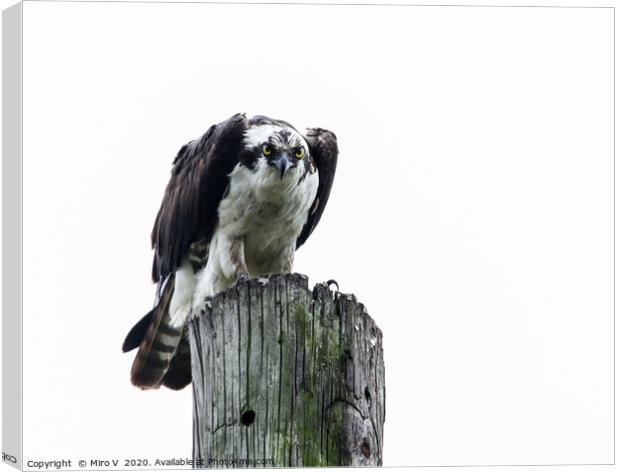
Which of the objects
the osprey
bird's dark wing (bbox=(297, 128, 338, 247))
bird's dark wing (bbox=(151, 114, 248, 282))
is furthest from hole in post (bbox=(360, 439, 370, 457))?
bird's dark wing (bbox=(297, 128, 338, 247))

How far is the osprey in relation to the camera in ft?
24.2

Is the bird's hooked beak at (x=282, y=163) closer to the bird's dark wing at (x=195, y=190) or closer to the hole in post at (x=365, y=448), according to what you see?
the bird's dark wing at (x=195, y=190)

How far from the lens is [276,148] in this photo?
727 cm

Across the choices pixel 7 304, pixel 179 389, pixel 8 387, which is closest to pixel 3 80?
pixel 7 304

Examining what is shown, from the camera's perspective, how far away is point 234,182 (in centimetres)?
746

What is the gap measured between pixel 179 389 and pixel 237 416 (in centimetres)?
292

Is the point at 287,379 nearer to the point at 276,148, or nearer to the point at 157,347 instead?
the point at 276,148

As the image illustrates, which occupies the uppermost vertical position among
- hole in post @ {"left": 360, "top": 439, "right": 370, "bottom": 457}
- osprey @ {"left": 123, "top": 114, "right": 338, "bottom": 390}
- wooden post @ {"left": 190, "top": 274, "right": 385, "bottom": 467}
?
osprey @ {"left": 123, "top": 114, "right": 338, "bottom": 390}

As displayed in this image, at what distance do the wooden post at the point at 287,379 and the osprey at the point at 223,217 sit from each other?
2398 mm

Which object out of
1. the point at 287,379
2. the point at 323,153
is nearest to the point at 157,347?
the point at 323,153

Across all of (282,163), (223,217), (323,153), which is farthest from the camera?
(323,153)

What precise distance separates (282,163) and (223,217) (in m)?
0.71

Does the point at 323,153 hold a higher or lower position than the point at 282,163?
higher

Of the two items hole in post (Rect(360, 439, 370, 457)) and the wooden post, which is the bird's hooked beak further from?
hole in post (Rect(360, 439, 370, 457))
